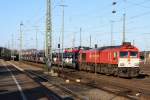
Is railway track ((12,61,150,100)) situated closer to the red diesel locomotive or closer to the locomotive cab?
the locomotive cab

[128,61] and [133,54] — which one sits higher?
[133,54]

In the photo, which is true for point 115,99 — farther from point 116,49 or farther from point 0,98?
point 116,49

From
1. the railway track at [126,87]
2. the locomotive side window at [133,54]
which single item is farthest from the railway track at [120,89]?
the locomotive side window at [133,54]

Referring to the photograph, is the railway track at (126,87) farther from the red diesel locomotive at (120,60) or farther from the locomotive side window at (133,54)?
the locomotive side window at (133,54)

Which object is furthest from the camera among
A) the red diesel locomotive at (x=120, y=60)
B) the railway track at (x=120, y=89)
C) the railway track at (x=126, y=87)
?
the red diesel locomotive at (x=120, y=60)

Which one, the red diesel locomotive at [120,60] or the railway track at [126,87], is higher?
the red diesel locomotive at [120,60]

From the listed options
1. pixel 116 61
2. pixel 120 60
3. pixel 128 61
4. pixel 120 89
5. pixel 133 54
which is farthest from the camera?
pixel 116 61

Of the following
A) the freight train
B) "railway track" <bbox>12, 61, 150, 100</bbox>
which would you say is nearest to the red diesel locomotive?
the freight train

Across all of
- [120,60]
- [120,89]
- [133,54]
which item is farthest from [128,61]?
[120,89]

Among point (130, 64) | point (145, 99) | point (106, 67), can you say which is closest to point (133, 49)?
point (130, 64)

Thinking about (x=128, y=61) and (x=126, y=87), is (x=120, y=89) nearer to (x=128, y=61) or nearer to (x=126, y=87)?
(x=126, y=87)

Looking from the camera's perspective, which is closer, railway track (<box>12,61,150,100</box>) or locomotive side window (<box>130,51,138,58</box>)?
railway track (<box>12,61,150,100</box>)

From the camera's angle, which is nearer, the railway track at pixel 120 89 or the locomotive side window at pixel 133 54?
the railway track at pixel 120 89

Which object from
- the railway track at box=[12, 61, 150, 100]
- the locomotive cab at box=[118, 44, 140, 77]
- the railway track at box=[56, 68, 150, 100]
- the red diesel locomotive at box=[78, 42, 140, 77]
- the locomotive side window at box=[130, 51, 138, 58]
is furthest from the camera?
the locomotive side window at box=[130, 51, 138, 58]
